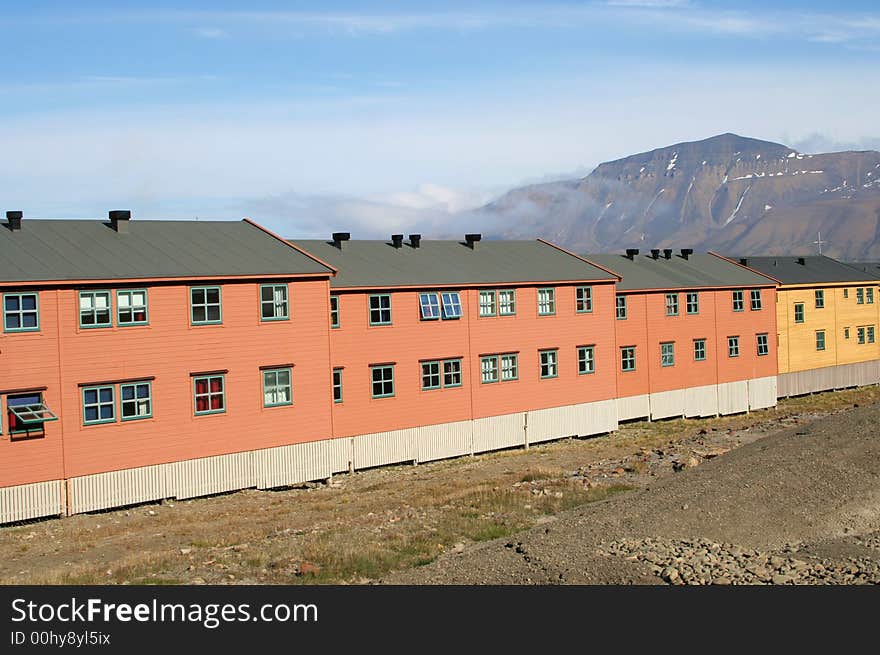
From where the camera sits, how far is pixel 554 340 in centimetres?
4884

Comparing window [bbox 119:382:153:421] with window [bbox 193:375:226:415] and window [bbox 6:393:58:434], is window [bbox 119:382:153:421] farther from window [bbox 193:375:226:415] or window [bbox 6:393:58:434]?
window [bbox 6:393:58:434]

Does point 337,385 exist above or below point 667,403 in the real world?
above

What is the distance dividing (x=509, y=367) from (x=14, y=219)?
22.3m

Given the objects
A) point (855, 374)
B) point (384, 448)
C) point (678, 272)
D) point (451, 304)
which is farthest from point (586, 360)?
point (855, 374)

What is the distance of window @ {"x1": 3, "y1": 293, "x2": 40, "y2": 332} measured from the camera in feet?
103

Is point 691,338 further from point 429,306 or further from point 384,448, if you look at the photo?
point 384,448

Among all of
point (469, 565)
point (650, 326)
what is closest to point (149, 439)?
point (469, 565)

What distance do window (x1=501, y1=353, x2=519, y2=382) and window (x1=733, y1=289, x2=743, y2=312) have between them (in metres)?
20.0

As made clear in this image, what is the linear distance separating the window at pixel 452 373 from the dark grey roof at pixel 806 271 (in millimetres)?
30706

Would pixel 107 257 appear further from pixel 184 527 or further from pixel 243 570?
pixel 243 570

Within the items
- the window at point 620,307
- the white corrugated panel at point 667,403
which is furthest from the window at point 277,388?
the white corrugated panel at point 667,403

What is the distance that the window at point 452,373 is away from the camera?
44781 mm

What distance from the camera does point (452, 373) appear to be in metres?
45.1

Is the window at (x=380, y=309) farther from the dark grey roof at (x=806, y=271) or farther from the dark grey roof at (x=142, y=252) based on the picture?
the dark grey roof at (x=806, y=271)
